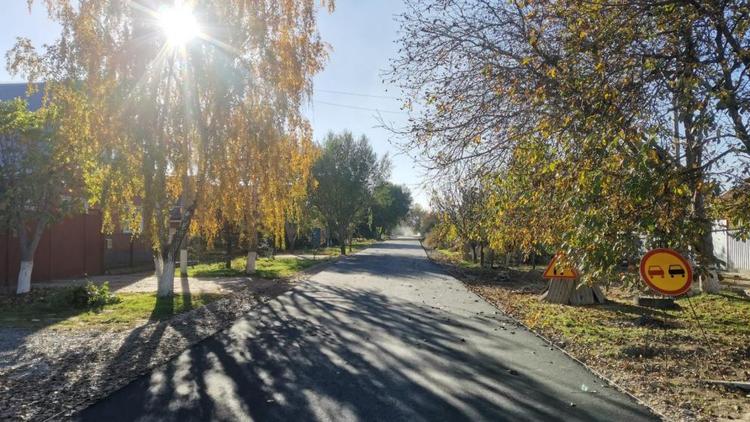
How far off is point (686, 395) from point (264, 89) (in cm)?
1165

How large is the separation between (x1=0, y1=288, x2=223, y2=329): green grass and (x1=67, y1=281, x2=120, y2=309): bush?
0.16m

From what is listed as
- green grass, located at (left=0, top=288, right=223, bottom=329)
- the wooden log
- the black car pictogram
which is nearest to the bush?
green grass, located at (left=0, top=288, right=223, bottom=329)

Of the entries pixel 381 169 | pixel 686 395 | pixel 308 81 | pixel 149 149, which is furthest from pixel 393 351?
pixel 381 169

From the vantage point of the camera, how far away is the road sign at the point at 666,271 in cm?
720

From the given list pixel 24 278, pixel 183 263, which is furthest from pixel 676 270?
pixel 183 263

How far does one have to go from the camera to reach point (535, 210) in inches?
346

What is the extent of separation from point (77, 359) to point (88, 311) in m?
5.22

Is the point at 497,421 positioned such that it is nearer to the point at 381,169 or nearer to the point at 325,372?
the point at 325,372

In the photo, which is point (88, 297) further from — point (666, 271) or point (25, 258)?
point (666, 271)

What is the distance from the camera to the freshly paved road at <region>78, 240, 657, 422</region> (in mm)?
5637

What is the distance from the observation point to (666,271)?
7.26 meters

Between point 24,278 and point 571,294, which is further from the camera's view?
point 24,278

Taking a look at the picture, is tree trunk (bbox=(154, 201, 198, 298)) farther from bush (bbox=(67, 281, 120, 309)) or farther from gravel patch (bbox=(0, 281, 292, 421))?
gravel patch (bbox=(0, 281, 292, 421))

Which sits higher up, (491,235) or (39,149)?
(39,149)
